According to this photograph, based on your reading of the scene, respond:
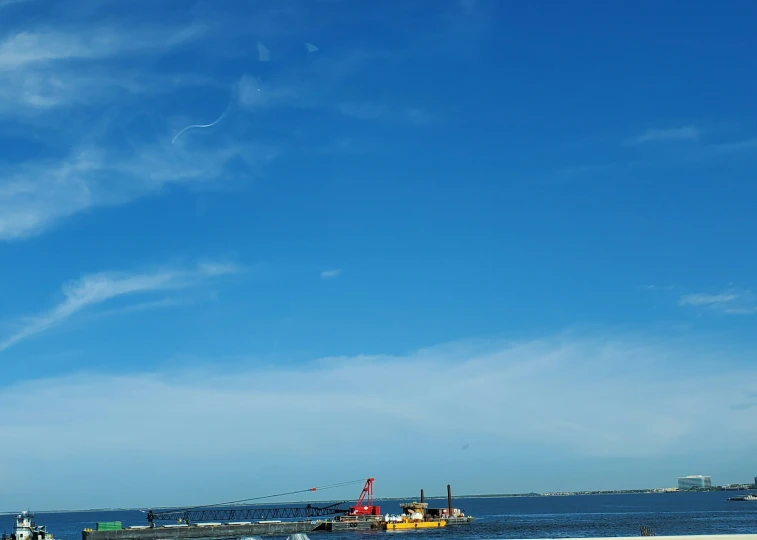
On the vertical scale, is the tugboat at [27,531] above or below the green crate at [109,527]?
above

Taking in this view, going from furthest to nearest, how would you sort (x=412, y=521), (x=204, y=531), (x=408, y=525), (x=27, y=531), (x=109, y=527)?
(x=412, y=521), (x=408, y=525), (x=204, y=531), (x=109, y=527), (x=27, y=531)

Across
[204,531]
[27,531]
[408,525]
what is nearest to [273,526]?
[204,531]

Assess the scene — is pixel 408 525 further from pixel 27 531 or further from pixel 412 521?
pixel 27 531

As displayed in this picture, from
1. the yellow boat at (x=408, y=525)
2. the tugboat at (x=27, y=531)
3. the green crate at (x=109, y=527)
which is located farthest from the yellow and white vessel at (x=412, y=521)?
the tugboat at (x=27, y=531)

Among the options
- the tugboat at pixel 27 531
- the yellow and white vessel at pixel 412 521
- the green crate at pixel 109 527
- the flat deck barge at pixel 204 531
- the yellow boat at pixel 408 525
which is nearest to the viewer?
the tugboat at pixel 27 531

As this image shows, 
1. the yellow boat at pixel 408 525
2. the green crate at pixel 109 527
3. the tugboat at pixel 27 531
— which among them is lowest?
the yellow boat at pixel 408 525

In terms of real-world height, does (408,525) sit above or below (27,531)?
below

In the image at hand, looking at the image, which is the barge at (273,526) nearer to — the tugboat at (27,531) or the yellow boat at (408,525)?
the yellow boat at (408,525)

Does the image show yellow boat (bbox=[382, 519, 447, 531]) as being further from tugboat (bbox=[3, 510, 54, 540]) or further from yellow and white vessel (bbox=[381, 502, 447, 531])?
tugboat (bbox=[3, 510, 54, 540])

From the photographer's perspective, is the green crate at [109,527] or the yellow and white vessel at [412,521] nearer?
the green crate at [109,527]

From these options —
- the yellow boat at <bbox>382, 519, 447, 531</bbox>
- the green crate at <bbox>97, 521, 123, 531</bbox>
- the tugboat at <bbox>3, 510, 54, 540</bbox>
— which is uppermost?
the tugboat at <bbox>3, 510, 54, 540</bbox>

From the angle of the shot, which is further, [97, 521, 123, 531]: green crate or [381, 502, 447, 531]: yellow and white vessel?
[381, 502, 447, 531]: yellow and white vessel

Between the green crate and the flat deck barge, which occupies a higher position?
the green crate

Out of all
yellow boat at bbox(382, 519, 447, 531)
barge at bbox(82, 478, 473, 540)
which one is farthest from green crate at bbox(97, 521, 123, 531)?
yellow boat at bbox(382, 519, 447, 531)
